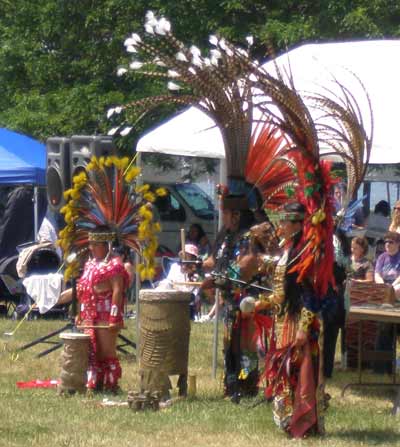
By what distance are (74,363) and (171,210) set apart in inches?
421

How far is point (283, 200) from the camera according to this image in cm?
909

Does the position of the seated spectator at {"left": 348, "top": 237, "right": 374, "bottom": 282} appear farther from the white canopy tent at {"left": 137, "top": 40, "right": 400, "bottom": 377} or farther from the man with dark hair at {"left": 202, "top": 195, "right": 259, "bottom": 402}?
the man with dark hair at {"left": 202, "top": 195, "right": 259, "bottom": 402}

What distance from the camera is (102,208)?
9875 millimetres

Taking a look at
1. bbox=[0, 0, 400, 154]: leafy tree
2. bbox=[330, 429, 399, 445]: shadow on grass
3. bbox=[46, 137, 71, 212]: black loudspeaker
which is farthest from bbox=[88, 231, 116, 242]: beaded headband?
bbox=[0, 0, 400, 154]: leafy tree

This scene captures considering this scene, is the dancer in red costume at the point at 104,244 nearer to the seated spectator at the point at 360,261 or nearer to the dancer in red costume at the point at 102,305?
the dancer in red costume at the point at 102,305

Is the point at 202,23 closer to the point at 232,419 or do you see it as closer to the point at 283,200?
the point at 283,200

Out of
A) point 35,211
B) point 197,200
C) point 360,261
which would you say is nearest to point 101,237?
point 360,261

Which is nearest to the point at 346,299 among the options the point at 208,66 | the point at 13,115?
the point at 208,66

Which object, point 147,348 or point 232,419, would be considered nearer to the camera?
point 232,419

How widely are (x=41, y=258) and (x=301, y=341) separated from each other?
29.5ft

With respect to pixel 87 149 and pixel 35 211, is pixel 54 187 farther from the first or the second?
pixel 35 211

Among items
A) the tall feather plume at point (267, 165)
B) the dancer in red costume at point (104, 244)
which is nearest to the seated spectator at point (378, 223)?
the dancer in red costume at point (104, 244)

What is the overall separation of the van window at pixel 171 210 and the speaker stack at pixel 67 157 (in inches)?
311

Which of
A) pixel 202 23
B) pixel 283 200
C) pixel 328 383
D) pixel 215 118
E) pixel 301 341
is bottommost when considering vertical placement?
pixel 328 383
